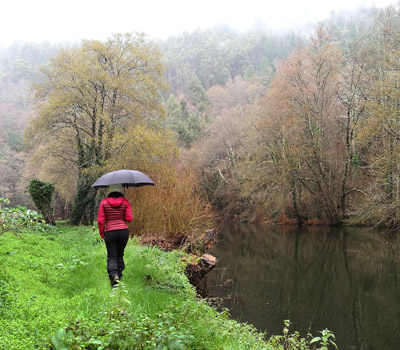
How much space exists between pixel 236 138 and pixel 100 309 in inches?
1263

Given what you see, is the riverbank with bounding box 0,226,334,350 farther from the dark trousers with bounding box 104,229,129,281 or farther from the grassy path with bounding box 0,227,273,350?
the dark trousers with bounding box 104,229,129,281

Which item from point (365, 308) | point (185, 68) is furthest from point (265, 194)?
point (185, 68)

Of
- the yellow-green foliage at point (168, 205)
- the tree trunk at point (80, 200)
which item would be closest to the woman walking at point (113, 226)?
the yellow-green foliage at point (168, 205)

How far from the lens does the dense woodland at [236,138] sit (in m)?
16.0

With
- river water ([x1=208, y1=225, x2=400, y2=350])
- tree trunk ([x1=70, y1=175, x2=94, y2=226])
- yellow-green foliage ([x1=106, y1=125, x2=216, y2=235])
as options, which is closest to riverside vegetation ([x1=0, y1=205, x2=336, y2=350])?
river water ([x1=208, y1=225, x2=400, y2=350])

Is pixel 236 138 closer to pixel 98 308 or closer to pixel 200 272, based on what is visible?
pixel 200 272

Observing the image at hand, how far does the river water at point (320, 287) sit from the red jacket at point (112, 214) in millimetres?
4049

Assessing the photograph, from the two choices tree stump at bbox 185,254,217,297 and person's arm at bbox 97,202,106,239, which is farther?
tree stump at bbox 185,254,217,297

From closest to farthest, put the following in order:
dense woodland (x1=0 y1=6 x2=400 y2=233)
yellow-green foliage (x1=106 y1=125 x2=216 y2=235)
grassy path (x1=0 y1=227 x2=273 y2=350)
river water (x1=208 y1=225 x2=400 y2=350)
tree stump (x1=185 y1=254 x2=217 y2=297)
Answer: grassy path (x1=0 y1=227 x2=273 y2=350), river water (x1=208 y1=225 x2=400 y2=350), tree stump (x1=185 y1=254 x2=217 y2=297), yellow-green foliage (x1=106 y1=125 x2=216 y2=235), dense woodland (x1=0 y1=6 x2=400 y2=233)

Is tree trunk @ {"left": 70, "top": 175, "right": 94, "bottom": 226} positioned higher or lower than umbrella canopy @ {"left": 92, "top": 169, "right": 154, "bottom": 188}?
lower

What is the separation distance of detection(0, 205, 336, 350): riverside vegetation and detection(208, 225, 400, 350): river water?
204 centimetres

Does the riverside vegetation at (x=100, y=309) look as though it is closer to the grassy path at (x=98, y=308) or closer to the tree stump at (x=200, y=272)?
the grassy path at (x=98, y=308)

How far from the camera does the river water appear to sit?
6.84m

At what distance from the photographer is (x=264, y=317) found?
296 inches
